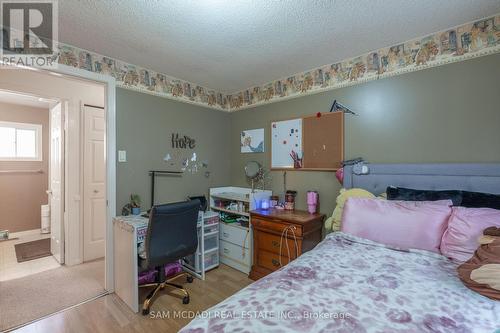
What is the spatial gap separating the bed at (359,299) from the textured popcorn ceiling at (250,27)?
1330 mm

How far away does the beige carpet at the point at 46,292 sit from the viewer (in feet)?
6.81

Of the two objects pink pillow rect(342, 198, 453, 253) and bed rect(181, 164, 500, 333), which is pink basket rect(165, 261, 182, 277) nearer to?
bed rect(181, 164, 500, 333)

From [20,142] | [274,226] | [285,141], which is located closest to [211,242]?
[274,226]

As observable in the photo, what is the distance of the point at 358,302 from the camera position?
108 centimetres

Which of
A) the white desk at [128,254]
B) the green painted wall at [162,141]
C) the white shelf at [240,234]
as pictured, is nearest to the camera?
the white desk at [128,254]

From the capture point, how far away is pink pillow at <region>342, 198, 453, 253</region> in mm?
1621

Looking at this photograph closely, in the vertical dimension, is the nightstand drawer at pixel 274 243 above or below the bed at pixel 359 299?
below

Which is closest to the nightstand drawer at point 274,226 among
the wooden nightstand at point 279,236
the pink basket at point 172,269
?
the wooden nightstand at point 279,236

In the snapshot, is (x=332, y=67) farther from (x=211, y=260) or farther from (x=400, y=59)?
(x=211, y=260)

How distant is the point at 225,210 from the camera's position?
3.19m

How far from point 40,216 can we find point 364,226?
5558 mm

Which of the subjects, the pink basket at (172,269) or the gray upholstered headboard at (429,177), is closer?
the gray upholstered headboard at (429,177)

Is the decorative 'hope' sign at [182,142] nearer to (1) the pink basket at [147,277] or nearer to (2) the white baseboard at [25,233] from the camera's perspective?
(1) the pink basket at [147,277]

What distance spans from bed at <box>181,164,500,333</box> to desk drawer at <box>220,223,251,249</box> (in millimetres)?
1328
